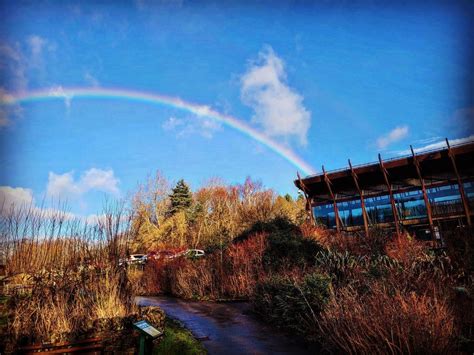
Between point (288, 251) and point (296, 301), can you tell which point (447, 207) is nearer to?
point (288, 251)

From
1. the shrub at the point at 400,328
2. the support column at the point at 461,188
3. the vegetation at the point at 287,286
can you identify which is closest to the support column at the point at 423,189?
the support column at the point at 461,188

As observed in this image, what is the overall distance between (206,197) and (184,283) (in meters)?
28.6

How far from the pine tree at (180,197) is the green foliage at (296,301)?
27.7 m

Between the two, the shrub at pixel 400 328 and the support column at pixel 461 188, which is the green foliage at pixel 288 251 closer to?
the shrub at pixel 400 328

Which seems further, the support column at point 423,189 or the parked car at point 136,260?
the support column at point 423,189

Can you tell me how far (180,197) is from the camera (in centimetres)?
3669

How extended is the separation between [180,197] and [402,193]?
22355 millimetres

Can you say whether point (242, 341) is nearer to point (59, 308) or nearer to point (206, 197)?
point (59, 308)

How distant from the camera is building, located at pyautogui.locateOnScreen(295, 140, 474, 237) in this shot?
2106 centimetres

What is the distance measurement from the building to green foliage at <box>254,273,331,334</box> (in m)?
13.2

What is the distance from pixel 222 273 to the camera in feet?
37.9

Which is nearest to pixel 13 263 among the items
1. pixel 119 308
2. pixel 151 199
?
pixel 119 308

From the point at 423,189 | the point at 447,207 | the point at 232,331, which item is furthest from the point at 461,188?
the point at 232,331

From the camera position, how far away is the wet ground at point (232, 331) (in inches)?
213
